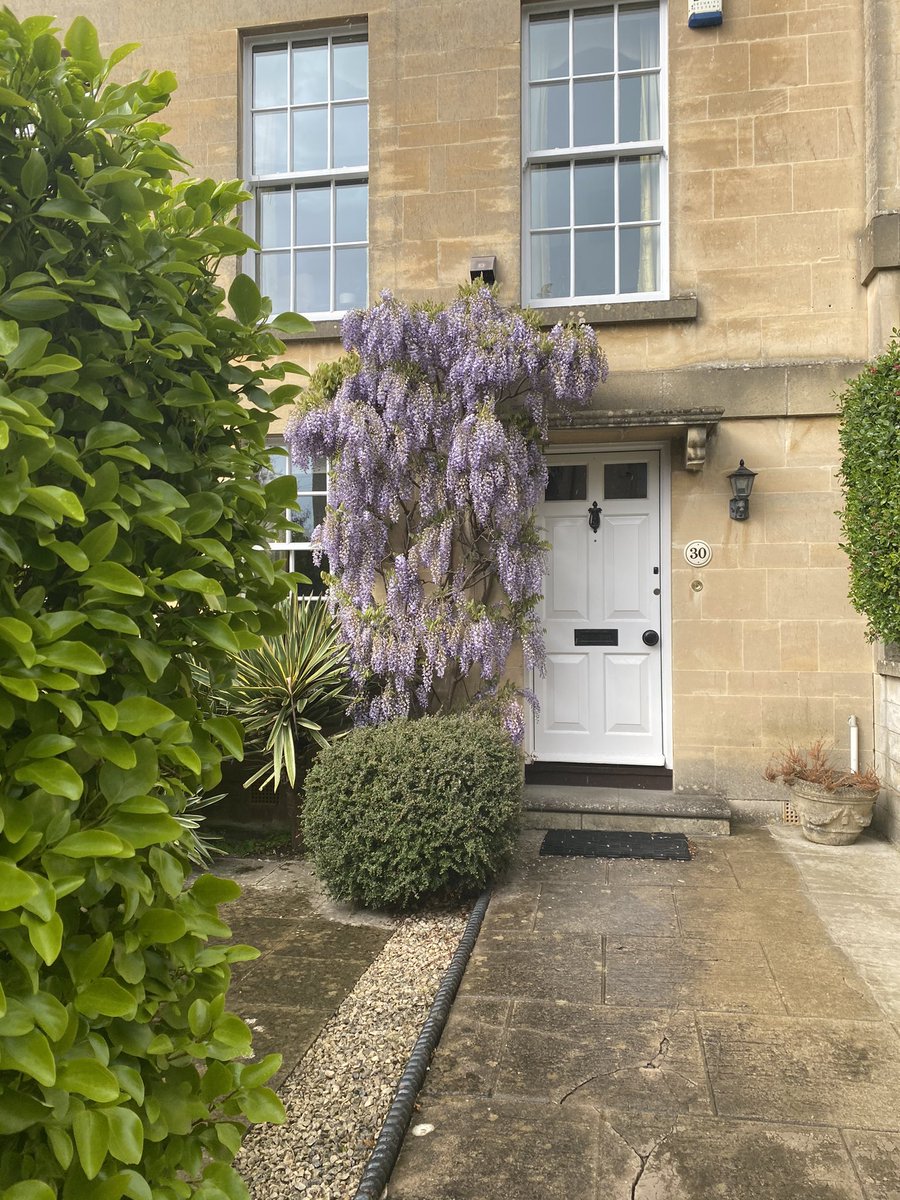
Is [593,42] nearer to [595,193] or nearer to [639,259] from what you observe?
[595,193]

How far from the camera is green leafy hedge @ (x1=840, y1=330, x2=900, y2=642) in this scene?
5016 millimetres

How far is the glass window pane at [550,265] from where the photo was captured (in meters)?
6.51

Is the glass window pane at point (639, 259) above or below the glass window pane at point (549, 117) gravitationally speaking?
below

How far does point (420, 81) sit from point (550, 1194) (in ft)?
23.0

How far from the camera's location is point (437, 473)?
584 cm

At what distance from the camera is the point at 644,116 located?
21.0 ft

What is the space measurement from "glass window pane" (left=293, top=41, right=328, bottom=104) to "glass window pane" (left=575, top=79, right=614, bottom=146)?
6.83 ft

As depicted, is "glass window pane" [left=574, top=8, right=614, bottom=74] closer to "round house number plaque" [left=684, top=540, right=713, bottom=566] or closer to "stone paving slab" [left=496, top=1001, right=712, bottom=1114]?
"round house number plaque" [left=684, top=540, right=713, bottom=566]

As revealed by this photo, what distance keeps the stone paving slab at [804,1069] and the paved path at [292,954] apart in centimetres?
146

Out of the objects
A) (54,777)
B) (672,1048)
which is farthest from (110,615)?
(672,1048)

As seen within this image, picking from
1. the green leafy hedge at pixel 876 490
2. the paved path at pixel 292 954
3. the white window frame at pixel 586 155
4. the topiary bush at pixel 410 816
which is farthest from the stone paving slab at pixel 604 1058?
the white window frame at pixel 586 155

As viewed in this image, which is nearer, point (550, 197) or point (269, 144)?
point (550, 197)

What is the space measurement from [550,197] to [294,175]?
207 centimetres

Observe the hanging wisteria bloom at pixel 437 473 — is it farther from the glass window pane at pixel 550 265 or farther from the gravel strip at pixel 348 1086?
the gravel strip at pixel 348 1086
